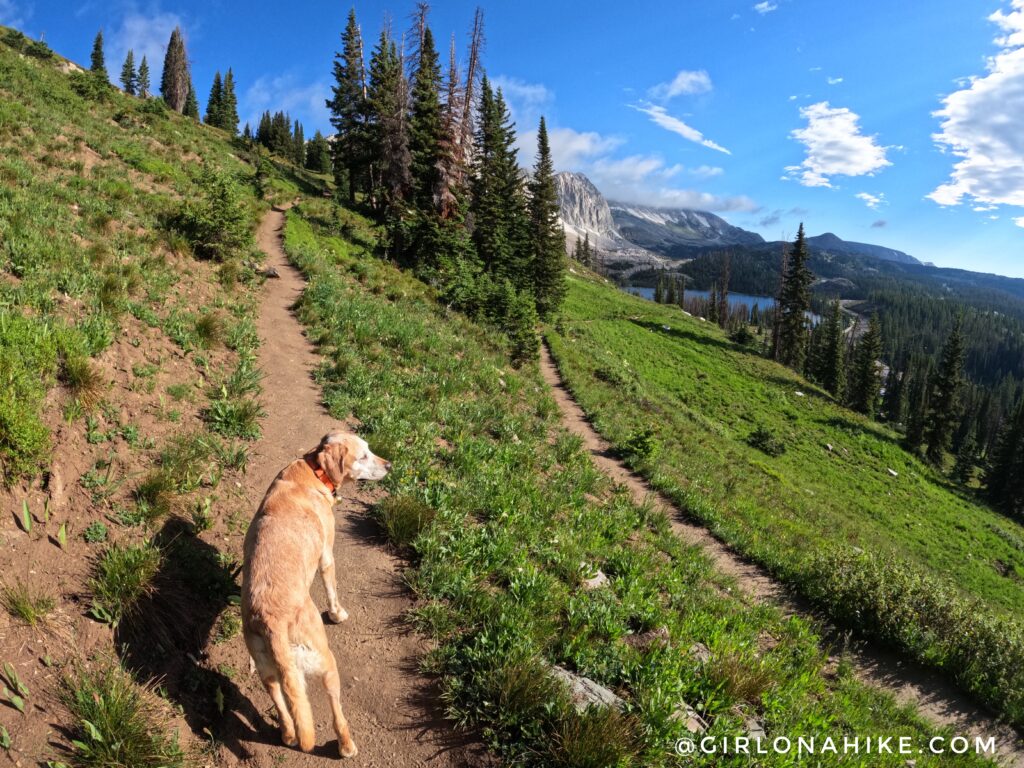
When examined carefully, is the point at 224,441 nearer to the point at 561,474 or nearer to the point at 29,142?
the point at 561,474

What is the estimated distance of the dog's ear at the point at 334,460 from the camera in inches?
191

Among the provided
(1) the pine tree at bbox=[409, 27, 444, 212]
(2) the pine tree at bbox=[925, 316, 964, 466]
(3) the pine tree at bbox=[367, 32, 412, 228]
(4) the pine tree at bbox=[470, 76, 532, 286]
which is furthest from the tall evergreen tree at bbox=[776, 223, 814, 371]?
(3) the pine tree at bbox=[367, 32, 412, 228]

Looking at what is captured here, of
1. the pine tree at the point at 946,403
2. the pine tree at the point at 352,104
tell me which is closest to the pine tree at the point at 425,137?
the pine tree at the point at 352,104

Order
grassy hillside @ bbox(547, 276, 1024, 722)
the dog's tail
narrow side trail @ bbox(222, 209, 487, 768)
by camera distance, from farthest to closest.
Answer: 1. grassy hillside @ bbox(547, 276, 1024, 722)
2. narrow side trail @ bbox(222, 209, 487, 768)
3. the dog's tail

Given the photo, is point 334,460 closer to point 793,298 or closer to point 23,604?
point 23,604

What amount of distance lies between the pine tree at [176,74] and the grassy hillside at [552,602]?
296 ft

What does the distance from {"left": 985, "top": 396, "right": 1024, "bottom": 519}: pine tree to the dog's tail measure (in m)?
75.4

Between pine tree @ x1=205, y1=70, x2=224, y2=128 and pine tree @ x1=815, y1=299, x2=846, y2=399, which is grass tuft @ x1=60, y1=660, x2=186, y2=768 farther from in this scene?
pine tree @ x1=205, y1=70, x2=224, y2=128

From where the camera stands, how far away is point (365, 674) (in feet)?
14.9

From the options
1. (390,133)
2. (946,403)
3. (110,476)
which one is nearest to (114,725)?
(110,476)

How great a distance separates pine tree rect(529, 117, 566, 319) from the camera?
39438 mm

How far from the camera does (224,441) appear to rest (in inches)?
281

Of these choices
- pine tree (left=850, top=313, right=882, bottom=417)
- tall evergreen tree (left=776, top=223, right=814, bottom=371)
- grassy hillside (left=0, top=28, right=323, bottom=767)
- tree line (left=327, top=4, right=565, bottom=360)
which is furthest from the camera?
pine tree (left=850, top=313, right=882, bottom=417)

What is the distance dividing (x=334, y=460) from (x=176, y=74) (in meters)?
102
